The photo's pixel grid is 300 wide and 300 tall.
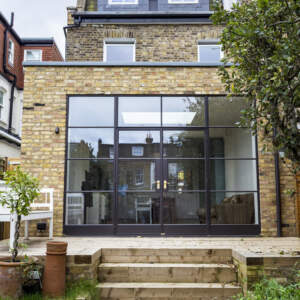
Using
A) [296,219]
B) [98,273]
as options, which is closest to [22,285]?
[98,273]

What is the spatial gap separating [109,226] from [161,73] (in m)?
3.29

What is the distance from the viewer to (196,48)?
1099 centimetres

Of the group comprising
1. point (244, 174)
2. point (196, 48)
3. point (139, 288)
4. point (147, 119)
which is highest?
point (196, 48)

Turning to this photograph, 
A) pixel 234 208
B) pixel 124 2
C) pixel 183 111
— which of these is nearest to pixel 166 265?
pixel 234 208

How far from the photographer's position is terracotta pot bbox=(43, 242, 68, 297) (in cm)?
428

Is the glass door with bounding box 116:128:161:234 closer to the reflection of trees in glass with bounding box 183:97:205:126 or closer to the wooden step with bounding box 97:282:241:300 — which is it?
the reflection of trees in glass with bounding box 183:97:205:126

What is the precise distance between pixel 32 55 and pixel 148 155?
1201 centimetres

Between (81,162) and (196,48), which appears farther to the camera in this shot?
(196,48)

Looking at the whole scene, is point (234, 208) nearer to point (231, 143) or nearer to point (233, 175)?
point (233, 175)

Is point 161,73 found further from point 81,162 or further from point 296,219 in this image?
point 296,219

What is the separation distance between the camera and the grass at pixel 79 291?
4207 mm

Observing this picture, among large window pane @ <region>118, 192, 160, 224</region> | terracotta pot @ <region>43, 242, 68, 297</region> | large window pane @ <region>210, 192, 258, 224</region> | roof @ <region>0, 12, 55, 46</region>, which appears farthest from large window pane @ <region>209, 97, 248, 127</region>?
roof @ <region>0, 12, 55, 46</region>

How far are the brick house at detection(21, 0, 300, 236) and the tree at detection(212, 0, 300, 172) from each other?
2398mm

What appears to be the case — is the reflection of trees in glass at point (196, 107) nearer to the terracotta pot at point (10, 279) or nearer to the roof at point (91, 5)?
the terracotta pot at point (10, 279)
